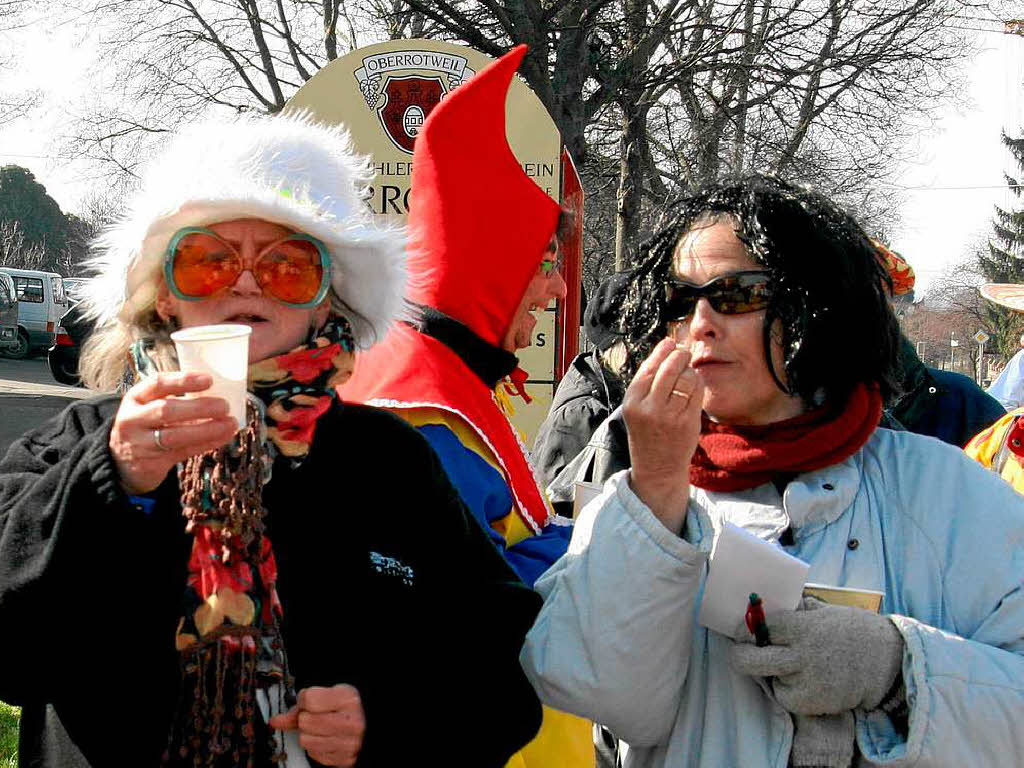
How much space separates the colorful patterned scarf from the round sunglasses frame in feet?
0.82

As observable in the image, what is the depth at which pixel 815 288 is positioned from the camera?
75.2 inches

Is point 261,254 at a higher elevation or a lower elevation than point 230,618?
higher

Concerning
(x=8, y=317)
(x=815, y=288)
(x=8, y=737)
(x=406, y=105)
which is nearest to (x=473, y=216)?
(x=815, y=288)

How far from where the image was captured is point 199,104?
56.7 ft

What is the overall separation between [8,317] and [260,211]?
89.0ft

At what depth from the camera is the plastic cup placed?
1379mm

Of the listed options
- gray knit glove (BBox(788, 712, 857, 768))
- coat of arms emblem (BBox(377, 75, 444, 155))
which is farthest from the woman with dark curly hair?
coat of arms emblem (BBox(377, 75, 444, 155))

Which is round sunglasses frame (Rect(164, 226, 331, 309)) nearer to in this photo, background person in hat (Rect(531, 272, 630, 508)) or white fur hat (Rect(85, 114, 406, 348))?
Result: white fur hat (Rect(85, 114, 406, 348))

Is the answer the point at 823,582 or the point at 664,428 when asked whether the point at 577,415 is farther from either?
the point at 664,428

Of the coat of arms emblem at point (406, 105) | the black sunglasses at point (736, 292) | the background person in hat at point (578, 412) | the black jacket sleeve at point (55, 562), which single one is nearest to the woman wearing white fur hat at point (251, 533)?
the black jacket sleeve at point (55, 562)

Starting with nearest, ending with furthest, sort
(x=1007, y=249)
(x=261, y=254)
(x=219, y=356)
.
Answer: (x=219, y=356), (x=261, y=254), (x=1007, y=249)

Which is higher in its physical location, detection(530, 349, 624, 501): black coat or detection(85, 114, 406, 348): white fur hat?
detection(85, 114, 406, 348): white fur hat

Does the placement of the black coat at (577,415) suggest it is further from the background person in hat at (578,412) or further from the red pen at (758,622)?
the red pen at (758,622)

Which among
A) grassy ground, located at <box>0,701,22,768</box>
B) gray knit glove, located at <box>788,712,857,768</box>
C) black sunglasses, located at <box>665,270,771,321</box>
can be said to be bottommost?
grassy ground, located at <box>0,701,22,768</box>
